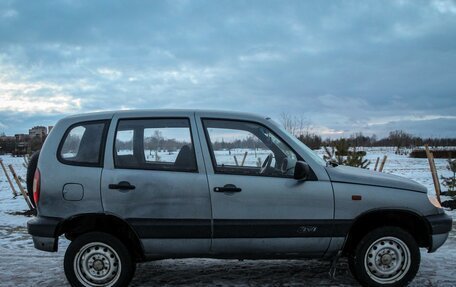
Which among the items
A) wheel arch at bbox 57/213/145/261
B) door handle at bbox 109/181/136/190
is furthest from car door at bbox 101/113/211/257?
wheel arch at bbox 57/213/145/261

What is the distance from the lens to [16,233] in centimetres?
777

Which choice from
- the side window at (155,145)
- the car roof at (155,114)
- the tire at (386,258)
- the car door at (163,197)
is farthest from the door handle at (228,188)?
the tire at (386,258)

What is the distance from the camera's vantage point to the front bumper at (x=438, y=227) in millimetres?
4371

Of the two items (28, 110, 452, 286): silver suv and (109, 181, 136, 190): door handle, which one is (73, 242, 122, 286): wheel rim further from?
(109, 181, 136, 190): door handle

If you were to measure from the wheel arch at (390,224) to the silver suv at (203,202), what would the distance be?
2 cm

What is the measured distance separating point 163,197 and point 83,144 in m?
1.03

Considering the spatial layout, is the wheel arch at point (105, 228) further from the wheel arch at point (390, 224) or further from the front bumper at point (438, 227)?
the front bumper at point (438, 227)

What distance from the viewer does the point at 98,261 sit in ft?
14.1

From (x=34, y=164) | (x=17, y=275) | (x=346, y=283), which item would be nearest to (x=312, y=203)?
(x=346, y=283)

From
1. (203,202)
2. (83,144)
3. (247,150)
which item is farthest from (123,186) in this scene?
(247,150)

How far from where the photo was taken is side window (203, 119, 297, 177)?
434 centimetres

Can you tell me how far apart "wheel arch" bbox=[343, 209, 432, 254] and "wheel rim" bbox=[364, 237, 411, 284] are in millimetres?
194

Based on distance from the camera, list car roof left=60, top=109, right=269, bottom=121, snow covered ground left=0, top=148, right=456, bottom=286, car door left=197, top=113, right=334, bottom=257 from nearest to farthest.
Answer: car door left=197, top=113, right=334, bottom=257, car roof left=60, top=109, right=269, bottom=121, snow covered ground left=0, top=148, right=456, bottom=286

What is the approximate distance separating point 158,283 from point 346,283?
2120mm
